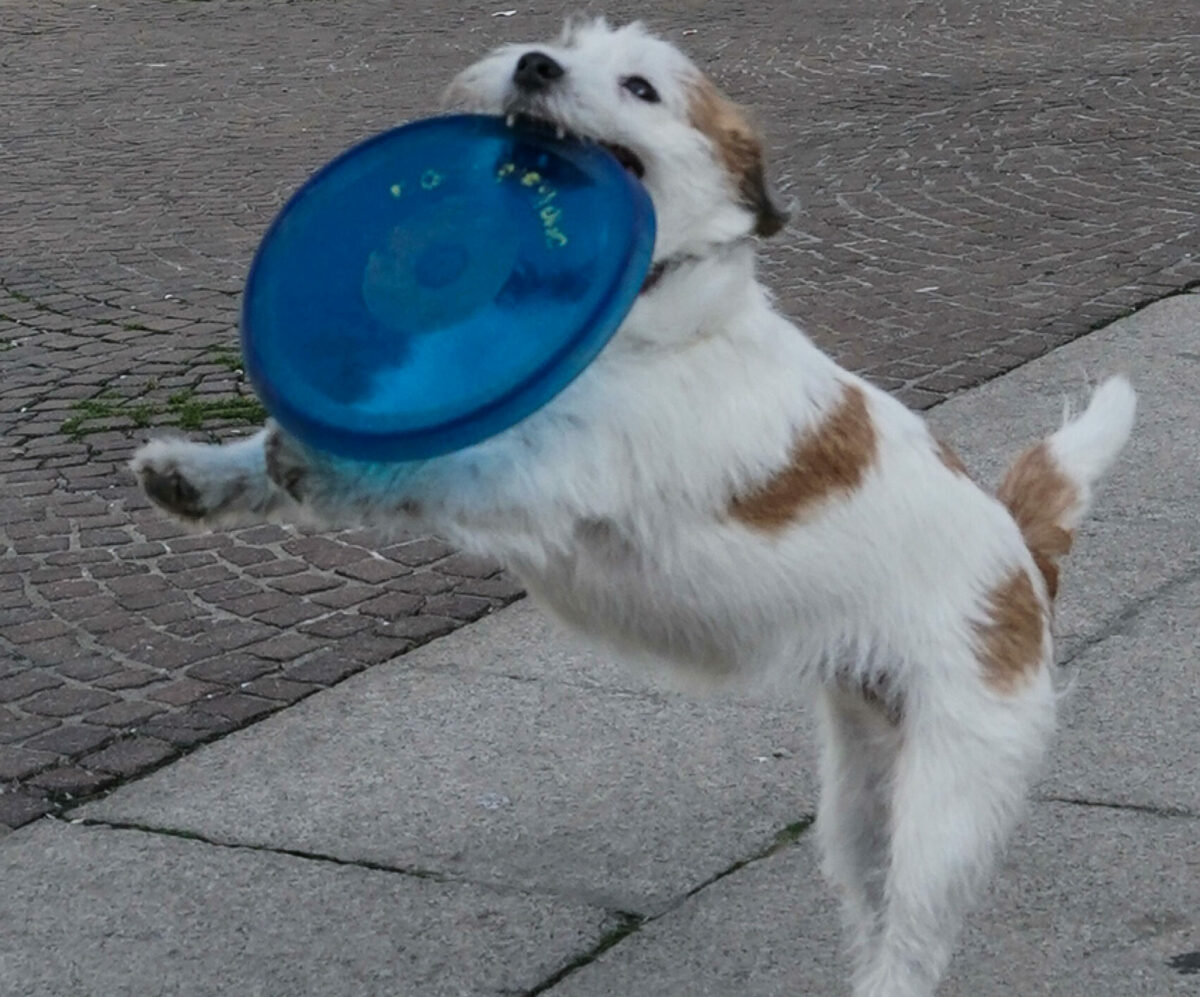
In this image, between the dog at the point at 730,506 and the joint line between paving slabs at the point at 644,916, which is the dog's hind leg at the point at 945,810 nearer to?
the dog at the point at 730,506

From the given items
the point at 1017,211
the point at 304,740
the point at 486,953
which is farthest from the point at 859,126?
the point at 486,953

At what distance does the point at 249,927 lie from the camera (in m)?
4.45

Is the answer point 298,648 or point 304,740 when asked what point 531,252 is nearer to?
point 304,740

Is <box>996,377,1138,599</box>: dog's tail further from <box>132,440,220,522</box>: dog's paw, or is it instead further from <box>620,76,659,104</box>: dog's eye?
<box>132,440,220,522</box>: dog's paw

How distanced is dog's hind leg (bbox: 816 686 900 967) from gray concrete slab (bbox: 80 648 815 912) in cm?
54

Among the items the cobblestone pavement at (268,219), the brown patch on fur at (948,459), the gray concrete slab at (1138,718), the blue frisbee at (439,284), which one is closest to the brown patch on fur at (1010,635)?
the brown patch on fur at (948,459)

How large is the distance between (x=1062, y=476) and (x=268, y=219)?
23.8 ft

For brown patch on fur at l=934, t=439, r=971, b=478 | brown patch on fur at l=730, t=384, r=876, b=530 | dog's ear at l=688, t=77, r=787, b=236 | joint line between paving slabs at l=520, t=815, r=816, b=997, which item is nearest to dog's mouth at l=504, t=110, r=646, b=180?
dog's ear at l=688, t=77, r=787, b=236

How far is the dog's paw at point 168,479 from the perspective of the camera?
3.86 meters

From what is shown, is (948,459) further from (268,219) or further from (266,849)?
(268,219)

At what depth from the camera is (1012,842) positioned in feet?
15.7

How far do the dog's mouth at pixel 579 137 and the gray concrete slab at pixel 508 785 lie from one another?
1752 millimetres

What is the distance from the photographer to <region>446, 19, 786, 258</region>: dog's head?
3551 mm

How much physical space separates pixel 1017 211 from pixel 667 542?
7.61 m
